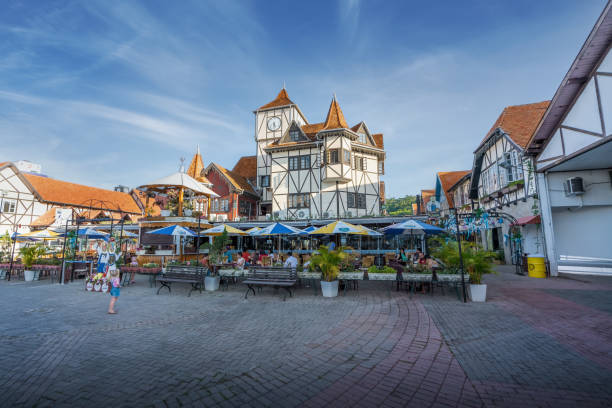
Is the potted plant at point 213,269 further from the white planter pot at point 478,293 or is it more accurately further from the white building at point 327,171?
the white building at point 327,171

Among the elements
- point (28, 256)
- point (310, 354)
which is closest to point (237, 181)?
point (28, 256)

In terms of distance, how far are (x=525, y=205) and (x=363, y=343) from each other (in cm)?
1444

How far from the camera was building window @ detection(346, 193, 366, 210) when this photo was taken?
2302 cm

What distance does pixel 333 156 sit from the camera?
2252cm

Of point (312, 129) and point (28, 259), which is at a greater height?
point (312, 129)

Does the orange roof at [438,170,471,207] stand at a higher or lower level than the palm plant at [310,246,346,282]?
higher

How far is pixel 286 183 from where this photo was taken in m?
24.4

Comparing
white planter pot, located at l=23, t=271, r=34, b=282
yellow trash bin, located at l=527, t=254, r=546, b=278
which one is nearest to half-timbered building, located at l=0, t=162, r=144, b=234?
white planter pot, located at l=23, t=271, r=34, b=282

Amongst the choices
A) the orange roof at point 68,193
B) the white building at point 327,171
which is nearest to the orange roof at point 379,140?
the white building at point 327,171

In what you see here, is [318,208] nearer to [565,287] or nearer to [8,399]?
[565,287]

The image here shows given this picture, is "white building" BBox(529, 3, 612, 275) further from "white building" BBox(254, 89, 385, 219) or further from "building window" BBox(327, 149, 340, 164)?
"building window" BBox(327, 149, 340, 164)

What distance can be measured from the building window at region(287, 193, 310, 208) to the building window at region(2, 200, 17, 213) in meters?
26.7

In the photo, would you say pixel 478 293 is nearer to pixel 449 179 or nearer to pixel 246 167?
pixel 449 179

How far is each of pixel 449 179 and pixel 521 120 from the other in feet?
48.3
